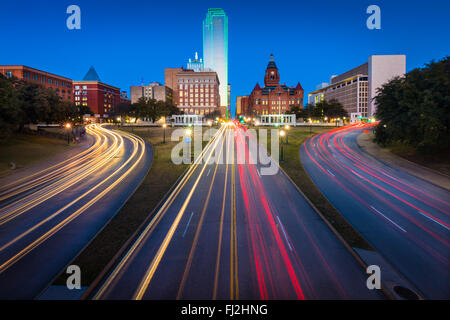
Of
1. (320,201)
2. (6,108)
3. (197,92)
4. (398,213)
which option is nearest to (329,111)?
(197,92)

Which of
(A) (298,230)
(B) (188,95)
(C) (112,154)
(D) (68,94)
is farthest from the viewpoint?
(B) (188,95)

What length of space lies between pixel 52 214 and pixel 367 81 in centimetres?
15552

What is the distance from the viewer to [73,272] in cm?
966

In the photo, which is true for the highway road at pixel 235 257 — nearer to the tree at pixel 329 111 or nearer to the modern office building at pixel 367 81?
the tree at pixel 329 111

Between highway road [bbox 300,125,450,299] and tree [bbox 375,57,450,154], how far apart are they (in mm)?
4888

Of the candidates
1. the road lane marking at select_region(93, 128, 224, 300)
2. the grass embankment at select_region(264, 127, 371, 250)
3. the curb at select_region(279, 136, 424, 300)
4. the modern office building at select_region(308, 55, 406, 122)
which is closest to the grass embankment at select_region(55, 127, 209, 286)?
the road lane marking at select_region(93, 128, 224, 300)

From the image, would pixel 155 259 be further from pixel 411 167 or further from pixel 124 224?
pixel 411 167

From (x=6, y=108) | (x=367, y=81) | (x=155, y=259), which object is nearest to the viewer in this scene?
(x=155, y=259)

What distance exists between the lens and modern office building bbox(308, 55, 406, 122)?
124 meters

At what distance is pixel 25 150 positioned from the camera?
3478cm

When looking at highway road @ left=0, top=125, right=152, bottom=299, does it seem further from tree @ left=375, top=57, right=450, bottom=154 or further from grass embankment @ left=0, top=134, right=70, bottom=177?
tree @ left=375, top=57, right=450, bottom=154

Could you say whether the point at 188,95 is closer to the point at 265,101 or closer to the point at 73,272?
the point at 265,101

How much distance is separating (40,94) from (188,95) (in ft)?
370

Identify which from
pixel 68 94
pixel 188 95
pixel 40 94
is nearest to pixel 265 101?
pixel 188 95
